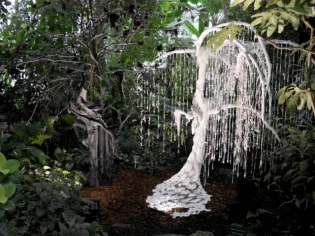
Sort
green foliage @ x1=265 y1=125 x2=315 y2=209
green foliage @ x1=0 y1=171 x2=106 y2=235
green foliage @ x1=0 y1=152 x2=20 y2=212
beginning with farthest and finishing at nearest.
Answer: green foliage @ x1=265 y1=125 x2=315 y2=209
green foliage @ x1=0 y1=171 x2=106 y2=235
green foliage @ x1=0 y1=152 x2=20 y2=212

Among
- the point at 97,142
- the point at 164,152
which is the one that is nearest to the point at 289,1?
the point at 97,142

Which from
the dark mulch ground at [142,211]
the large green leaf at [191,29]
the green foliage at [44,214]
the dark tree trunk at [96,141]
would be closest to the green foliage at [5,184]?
the green foliage at [44,214]

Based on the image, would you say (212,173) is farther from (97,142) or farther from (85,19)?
(85,19)

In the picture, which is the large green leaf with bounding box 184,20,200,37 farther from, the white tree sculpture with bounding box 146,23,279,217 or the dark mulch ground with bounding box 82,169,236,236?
the dark mulch ground with bounding box 82,169,236,236

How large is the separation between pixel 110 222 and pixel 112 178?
0.71 metres

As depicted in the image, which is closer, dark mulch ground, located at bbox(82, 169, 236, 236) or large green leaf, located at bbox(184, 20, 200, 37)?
→ dark mulch ground, located at bbox(82, 169, 236, 236)

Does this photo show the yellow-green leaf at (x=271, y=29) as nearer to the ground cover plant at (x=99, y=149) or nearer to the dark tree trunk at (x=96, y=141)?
the ground cover plant at (x=99, y=149)

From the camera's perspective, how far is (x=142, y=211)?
3.49 m

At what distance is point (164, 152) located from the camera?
4840 millimetres

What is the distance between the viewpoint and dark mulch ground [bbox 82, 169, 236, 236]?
125 inches

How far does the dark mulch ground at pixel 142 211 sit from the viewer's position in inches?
125

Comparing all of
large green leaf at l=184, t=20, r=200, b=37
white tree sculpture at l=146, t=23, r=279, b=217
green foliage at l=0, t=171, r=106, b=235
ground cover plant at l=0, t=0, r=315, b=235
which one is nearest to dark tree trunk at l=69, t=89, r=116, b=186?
ground cover plant at l=0, t=0, r=315, b=235

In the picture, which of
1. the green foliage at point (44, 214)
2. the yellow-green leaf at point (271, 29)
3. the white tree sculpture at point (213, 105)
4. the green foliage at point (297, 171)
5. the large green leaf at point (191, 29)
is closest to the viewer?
the yellow-green leaf at point (271, 29)

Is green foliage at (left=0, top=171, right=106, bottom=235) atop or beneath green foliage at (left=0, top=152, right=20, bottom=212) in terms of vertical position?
beneath
